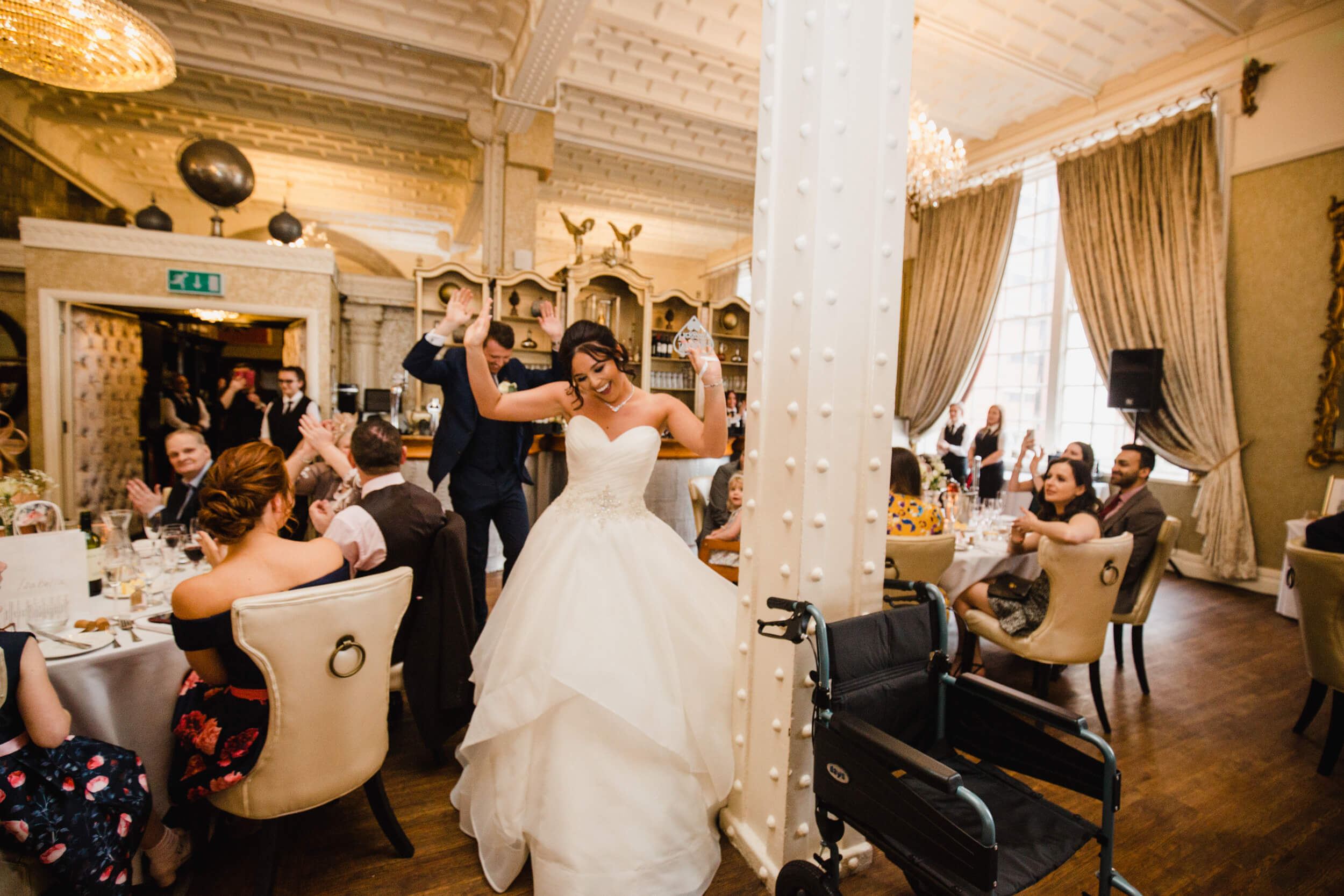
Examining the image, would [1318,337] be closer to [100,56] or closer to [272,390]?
[100,56]

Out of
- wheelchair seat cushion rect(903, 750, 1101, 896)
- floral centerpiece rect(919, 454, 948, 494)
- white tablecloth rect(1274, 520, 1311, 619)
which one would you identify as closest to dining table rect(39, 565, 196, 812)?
wheelchair seat cushion rect(903, 750, 1101, 896)

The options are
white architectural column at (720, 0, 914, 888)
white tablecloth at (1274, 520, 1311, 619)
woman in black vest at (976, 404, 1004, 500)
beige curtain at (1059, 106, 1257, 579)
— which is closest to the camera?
white architectural column at (720, 0, 914, 888)

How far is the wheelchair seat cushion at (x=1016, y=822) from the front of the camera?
1.35 metres

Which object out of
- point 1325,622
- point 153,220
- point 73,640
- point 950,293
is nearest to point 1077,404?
point 950,293

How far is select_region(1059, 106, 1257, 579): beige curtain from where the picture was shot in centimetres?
524

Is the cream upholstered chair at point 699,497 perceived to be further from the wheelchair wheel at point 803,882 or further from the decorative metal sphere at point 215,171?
the decorative metal sphere at point 215,171

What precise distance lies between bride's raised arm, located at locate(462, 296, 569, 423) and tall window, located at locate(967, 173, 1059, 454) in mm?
6089

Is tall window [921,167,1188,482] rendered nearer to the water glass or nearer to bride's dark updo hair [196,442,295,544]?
bride's dark updo hair [196,442,295,544]

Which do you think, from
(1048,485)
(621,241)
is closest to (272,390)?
(621,241)

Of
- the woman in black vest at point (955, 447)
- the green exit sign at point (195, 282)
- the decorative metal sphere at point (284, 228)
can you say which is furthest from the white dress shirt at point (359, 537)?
the decorative metal sphere at point (284, 228)

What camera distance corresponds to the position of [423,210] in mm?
10375

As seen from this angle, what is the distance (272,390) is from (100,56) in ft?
26.0

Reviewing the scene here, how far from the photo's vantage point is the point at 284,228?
691 centimetres

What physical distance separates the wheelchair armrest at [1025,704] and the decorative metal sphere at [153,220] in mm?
6839
